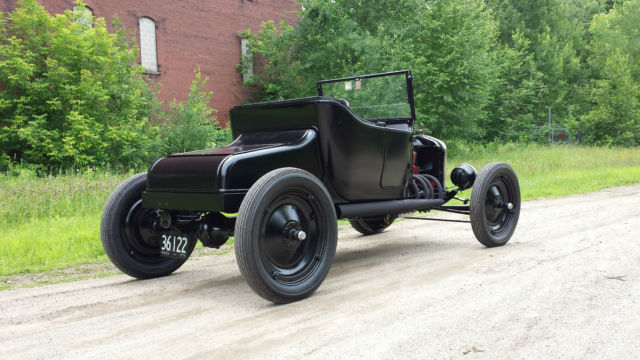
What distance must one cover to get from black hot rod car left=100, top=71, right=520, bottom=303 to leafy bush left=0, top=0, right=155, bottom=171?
423 inches

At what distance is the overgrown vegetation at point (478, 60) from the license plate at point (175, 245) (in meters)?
16.5

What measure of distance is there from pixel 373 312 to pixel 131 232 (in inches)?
88.1

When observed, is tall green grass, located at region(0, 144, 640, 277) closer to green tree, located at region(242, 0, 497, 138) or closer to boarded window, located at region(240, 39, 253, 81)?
green tree, located at region(242, 0, 497, 138)

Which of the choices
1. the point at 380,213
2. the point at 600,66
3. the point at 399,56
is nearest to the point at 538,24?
the point at 600,66

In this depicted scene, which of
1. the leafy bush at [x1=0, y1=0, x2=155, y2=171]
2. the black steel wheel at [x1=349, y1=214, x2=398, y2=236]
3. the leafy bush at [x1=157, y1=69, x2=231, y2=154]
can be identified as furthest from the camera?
the leafy bush at [x1=157, y1=69, x2=231, y2=154]

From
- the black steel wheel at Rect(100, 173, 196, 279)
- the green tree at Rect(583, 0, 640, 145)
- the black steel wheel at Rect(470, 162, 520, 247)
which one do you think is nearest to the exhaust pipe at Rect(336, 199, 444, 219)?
the black steel wheel at Rect(470, 162, 520, 247)

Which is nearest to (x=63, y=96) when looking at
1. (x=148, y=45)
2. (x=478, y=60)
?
(x=148, y=45)

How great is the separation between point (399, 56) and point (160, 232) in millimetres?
17516

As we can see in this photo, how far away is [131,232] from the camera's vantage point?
436 cm

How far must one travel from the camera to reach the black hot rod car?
143 inches

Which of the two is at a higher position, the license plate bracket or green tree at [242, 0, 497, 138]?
green tree at [242, 0, 497, 138]

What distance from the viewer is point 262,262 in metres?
3.47

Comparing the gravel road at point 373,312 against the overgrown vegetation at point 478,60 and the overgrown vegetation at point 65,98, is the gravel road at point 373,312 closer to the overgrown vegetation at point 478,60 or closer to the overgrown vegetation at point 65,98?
the overgrown vegetation at point 65,98

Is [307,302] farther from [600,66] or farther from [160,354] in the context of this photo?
[600,66]
